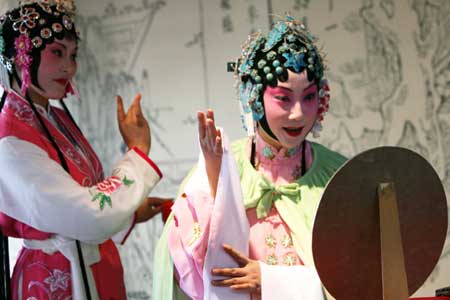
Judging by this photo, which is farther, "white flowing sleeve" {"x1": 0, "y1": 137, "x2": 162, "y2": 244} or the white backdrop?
the white backdrop

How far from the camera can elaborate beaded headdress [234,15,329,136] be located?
4.77 ft

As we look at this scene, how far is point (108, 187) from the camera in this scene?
162 centimetres

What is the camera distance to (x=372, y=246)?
1.19 meters

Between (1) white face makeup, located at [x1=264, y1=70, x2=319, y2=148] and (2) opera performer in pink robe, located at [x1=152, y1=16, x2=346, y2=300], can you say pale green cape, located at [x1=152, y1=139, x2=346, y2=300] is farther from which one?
(1) white face makeup, located at [x1=264, y1=70, x2=319, y2=148]

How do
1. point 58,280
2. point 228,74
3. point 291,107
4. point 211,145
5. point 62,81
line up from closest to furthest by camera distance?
point 211,145 < point 291,107 < point 58,280 < point 62,81 < point 228,74

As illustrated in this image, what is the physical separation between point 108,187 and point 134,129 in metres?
0.21

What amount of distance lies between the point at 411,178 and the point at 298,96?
0.37 meters

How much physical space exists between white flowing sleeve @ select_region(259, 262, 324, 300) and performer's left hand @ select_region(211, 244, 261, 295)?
0.02 metres

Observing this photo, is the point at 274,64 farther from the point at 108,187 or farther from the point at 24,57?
the point at 24,57

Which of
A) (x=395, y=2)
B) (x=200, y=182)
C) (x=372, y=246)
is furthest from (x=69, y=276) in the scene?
(x=395, y=2)

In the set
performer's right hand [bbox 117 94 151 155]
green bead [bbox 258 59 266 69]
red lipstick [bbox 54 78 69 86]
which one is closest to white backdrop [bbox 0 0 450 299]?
performer's right hand [bbox 117 94 151 155]

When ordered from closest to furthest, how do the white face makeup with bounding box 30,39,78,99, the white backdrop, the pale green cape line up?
the pale green cape, the white face makeup with bounding box 30,39,78,99, the white backdrop

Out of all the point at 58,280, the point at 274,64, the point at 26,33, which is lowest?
the point at 58,280

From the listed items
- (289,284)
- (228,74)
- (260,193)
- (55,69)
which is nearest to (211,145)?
(260,193)
